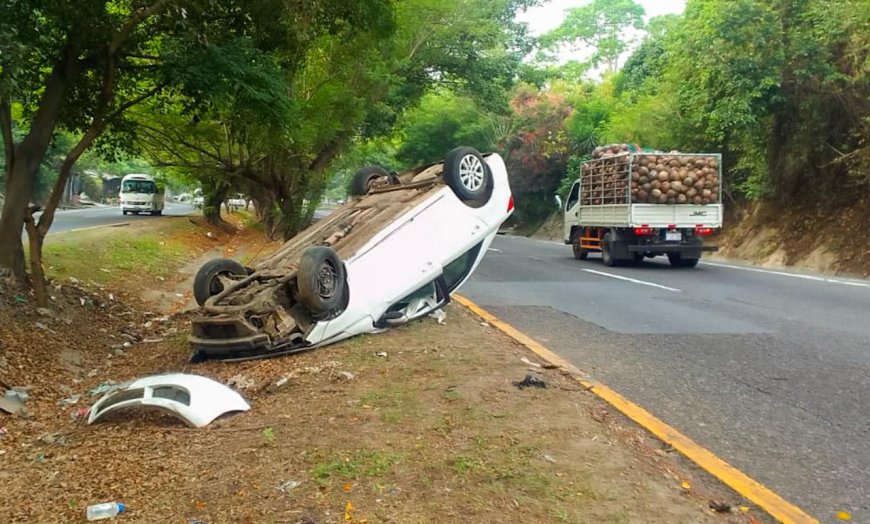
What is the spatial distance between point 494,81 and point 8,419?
22.4 metres

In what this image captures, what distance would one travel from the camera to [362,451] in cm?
399

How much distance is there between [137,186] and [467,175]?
3952 cm

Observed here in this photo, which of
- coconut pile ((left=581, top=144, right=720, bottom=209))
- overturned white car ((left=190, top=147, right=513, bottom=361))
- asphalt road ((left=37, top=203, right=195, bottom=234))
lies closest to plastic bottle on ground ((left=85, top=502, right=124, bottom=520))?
overturned white car ((left=190, top=147, right=513, bottom=361))

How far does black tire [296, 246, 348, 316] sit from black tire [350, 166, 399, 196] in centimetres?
289

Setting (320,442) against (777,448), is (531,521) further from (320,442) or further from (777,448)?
(777,448)

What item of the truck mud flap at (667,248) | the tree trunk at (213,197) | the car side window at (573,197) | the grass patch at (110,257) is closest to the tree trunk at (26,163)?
the grass patch at (110,257)

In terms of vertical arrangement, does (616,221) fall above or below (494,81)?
below

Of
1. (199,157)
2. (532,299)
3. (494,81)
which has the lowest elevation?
(532,299)

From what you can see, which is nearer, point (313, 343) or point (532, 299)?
point (313, 343)

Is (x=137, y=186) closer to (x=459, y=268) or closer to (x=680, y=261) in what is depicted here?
(x=680, y=261)

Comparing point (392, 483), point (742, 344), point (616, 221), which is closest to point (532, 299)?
point (742, 344)

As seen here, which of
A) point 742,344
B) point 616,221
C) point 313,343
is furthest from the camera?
point 616,221

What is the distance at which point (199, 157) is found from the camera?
59.2ft

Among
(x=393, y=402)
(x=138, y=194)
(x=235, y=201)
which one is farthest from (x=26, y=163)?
(x=235, y=201)
